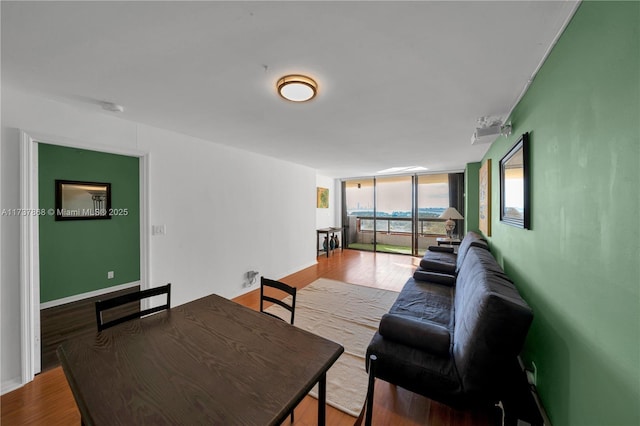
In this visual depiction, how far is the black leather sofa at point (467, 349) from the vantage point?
1.15m

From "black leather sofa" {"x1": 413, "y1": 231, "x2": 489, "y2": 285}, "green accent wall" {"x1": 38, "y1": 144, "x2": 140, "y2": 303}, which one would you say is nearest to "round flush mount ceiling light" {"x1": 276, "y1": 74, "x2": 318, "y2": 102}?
"black leather sofa" {"x1": 413, "y1": 231, "x2": 489, "y2": 285}

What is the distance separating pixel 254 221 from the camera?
393cm

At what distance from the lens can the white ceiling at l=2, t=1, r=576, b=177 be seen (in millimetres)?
1034

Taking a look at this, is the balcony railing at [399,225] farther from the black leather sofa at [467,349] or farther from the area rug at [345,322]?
the black leather sofa at [467,349]

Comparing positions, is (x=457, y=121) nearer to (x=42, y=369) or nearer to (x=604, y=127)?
(x=604, y=127)

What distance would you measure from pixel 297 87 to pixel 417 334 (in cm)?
195

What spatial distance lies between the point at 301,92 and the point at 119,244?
4323 mm

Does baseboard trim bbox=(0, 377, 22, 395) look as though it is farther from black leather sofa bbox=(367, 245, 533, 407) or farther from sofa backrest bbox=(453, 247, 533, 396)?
sofa backrest bbox=(453, 247, 533, 396)

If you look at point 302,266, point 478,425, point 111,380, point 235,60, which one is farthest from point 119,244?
point 478,425

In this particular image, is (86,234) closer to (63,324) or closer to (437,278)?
(63,324)

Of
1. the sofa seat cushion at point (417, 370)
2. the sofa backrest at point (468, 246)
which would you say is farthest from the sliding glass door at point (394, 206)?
the sofa seat cushion at point (417, 370)

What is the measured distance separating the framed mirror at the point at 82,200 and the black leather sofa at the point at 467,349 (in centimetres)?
463

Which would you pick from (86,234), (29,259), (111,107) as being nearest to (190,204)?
(111,107)

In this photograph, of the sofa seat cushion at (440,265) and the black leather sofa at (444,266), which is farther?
the sofa seat cushion at (440,265)
